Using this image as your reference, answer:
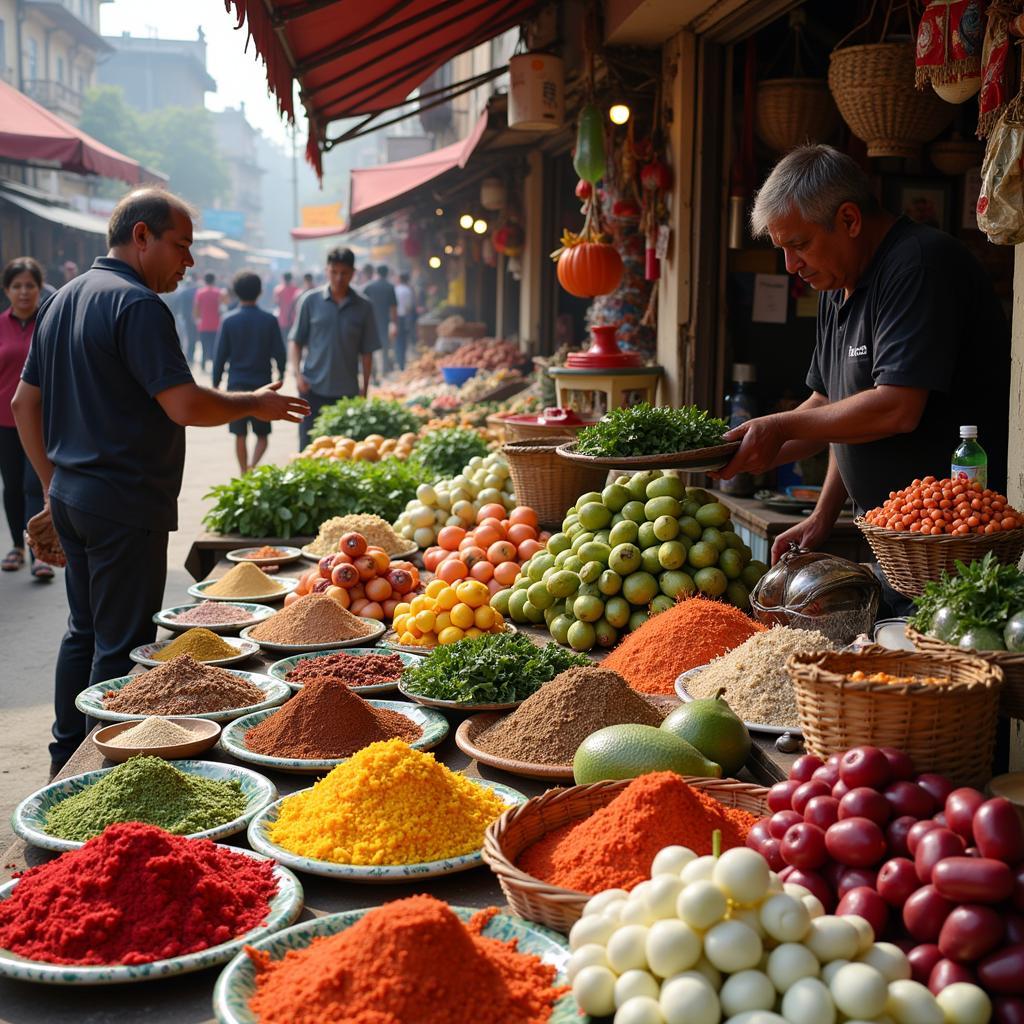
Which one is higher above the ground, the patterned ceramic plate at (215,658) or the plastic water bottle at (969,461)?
the plastic water bottle at (969,461)

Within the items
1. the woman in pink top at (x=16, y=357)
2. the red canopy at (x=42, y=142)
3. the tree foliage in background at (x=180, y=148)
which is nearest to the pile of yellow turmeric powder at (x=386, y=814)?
the woman in pink top at (x=16, y=357)

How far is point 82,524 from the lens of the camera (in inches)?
143

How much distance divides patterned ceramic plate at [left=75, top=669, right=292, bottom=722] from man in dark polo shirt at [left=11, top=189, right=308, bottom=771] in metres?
0.70

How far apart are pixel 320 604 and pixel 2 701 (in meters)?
2.56

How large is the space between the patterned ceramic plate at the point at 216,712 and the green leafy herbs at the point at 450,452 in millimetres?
3252

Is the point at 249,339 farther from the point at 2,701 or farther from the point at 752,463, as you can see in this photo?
the point at 752,463

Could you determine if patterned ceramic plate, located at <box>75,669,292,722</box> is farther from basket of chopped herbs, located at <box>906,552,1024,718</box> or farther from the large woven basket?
basket of chopped herbs, located at <box>906,552,1024,718</box>

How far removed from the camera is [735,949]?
4.36 ft

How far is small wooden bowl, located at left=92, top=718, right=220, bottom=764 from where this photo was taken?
2447 mm

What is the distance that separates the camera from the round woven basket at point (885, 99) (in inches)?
185

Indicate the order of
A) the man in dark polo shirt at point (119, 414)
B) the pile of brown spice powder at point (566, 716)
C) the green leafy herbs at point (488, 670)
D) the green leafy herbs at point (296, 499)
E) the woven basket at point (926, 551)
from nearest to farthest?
the woven basket at point (926, 551)
the pile of brown spice powder at point (566, 716)
the green leafy herbs at point (488, 670)
the man in dark polo shirt at point (119, 414)
the green leafy herbs at point (296, 499)

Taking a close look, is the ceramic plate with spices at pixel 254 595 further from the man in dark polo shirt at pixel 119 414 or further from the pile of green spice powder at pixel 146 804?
the pile of green spice powder at pixel 146 804

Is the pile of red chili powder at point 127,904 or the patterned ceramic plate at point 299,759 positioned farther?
the patterned ceramic plate at point 299,759

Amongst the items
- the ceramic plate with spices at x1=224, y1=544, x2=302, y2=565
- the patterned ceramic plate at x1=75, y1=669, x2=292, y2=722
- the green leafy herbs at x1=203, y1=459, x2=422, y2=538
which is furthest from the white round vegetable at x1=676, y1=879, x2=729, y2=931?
the green leafy herbs at x1=203, y1=459, x2=422, y2=538
